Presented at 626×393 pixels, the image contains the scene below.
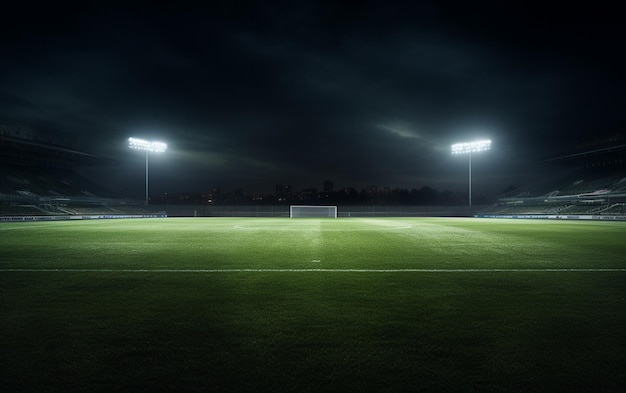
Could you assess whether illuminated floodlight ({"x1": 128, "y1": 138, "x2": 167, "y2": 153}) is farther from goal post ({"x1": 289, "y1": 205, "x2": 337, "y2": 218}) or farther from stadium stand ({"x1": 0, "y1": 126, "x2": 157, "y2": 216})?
goal post ({"x1": 289, "y1": 205, "x2": 337, "y2": 218})

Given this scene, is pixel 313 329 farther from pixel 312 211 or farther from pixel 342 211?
pixel 342 211

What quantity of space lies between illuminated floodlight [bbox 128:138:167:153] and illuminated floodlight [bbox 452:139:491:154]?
150ft

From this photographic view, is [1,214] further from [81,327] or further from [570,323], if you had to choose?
[570,323]

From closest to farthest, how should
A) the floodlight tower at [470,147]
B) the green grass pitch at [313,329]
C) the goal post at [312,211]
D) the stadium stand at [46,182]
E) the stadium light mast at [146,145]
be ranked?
the green grass pitch at [313,329], the stadium stand at [46,182], the stadium light mast at [146,145], the floodlight tower at [470,147], the goal post at [312,211]

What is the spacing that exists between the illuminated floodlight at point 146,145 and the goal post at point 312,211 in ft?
73.2

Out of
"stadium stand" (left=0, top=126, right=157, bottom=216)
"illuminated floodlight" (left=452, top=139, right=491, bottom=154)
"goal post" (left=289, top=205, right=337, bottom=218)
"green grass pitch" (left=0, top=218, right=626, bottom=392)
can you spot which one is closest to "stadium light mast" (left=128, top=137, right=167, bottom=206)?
"stadium stand" (left=0, top=126, right=157, bottom=216)

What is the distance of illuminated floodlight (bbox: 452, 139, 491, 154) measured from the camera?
55.6m

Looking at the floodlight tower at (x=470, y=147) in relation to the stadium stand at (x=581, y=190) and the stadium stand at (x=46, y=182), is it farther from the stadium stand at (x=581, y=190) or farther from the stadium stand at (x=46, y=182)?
the stadium stand at (x=46, y=182)

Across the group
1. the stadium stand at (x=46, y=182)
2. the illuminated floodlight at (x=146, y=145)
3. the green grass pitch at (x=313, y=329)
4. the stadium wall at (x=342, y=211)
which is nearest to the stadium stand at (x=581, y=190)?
the stadium wall at (x=342, y=211)

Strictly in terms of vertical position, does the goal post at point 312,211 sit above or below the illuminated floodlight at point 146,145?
below

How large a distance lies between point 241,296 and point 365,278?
93.7 inches

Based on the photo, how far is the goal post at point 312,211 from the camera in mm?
56344

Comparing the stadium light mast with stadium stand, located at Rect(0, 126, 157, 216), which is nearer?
stadium stand, located at Rect(0, 126, 157, 216)

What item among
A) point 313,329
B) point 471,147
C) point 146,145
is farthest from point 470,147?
point 313,329
